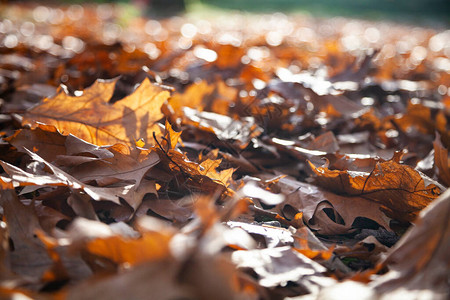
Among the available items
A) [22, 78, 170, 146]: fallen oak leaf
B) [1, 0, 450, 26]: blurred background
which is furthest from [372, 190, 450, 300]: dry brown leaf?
[1, 0, 450, 26]: blurred background

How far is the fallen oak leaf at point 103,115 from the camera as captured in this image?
3.80 ft

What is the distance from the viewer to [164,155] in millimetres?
992

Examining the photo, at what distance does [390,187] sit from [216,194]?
0.44 metres

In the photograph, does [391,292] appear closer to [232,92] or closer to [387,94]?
[232,92]

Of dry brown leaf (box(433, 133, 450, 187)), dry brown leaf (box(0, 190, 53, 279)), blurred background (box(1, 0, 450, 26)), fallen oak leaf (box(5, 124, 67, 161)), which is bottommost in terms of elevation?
blurred background (box(1, 0, 450, 26))

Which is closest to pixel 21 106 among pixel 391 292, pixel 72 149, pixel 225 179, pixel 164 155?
pixel 72 149

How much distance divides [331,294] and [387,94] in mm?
1642

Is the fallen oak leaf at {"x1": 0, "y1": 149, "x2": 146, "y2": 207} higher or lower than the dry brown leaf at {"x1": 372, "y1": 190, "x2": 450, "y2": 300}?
lower

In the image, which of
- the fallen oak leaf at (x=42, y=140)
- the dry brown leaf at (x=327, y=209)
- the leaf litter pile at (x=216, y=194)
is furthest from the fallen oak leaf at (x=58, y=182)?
the dry brown leaf at (x=327, y=209)

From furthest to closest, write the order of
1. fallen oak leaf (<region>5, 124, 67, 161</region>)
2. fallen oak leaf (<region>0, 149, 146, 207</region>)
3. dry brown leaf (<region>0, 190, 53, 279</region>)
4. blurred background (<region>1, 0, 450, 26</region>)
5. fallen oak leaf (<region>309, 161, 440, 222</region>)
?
blurred background (<region>1, 0, 450, 26</region>), fallen oak leaf (<region>5, 124, 67, 161</region>), fallen oak leaf (<region>309, 161, 440, 222</region>), fallen oak leaf (<region>0, 149, 146, 207</region>), dry brown leaf (<region>0, 190, 53, 279</region>)

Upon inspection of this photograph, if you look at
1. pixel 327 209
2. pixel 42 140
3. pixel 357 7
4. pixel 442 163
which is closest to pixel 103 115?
pixel 42 140

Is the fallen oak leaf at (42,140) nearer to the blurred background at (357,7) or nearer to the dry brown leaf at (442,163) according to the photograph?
the dry brown leaf at (442,163)

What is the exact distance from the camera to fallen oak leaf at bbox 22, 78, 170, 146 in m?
1.16

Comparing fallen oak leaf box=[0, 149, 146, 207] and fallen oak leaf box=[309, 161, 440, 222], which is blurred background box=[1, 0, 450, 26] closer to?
fallen oak leaf box=[309, 161, 440, 222]
